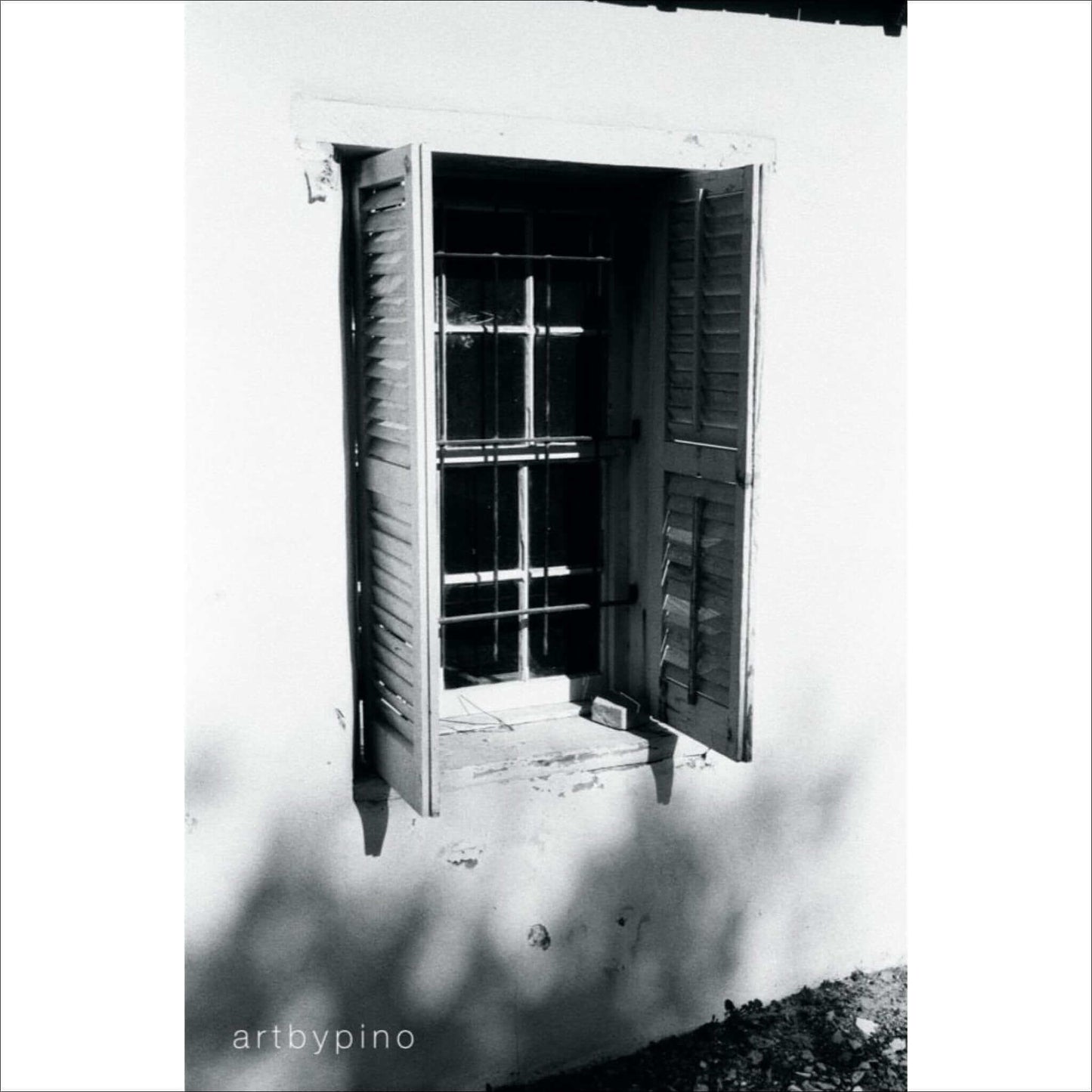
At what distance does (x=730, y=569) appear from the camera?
3938mm

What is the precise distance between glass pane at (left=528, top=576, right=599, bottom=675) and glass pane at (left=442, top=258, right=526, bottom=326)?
891 millimetres

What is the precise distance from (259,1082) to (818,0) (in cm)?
378

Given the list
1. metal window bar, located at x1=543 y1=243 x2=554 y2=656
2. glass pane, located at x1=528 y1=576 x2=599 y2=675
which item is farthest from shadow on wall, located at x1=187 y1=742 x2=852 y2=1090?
metal window bar, located at x1=543 y1=243 x2=554 y2=656

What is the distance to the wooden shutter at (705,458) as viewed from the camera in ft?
12.5

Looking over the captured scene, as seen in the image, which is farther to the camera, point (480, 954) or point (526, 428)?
point (526, 428)

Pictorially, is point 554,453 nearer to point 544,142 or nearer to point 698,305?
point 698,305

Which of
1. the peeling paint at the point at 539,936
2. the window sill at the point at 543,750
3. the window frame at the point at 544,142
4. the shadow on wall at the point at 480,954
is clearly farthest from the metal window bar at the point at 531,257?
the peeling paint at the point at 539,936

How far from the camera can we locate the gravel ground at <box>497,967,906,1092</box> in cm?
427

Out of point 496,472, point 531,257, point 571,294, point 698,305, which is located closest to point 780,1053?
point 496,472

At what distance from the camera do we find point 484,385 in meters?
4.10

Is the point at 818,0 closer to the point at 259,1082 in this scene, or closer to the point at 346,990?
the point at 346,990

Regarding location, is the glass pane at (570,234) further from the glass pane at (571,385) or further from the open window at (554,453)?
the glass pane at (571,385)

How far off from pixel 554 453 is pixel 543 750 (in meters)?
0.97

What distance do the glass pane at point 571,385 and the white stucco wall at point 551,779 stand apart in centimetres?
57
